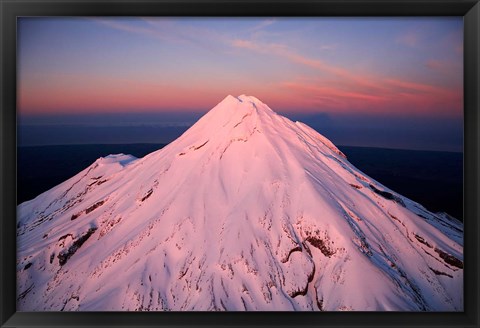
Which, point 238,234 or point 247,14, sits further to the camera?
point 238,234

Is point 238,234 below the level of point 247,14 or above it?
below

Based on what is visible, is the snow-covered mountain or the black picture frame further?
the snow-covered mountain

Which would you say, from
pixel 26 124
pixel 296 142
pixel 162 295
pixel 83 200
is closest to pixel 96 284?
pixel 162 295

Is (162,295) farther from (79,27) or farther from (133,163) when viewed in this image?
(79,27)
